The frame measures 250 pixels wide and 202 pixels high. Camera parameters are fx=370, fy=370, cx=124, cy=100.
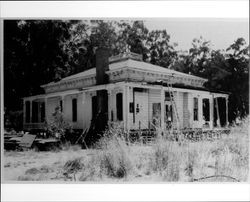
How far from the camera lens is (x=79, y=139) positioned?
6828 millimetres

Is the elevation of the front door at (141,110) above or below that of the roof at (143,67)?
below

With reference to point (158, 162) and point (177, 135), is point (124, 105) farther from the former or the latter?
point (158, 162)

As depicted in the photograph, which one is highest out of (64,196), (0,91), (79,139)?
(0,91)

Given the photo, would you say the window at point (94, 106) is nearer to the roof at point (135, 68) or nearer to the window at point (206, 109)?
the roof at point (135, 68)

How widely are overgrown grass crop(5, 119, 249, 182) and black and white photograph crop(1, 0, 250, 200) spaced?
0.02m

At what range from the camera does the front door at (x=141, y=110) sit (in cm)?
678

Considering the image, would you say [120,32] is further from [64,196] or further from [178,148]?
[64,196]

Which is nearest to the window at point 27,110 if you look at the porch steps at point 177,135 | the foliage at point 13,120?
the foliage at point 13,120

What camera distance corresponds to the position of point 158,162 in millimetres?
6484

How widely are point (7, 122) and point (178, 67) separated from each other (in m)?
3.33

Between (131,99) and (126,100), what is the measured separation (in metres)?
0.14

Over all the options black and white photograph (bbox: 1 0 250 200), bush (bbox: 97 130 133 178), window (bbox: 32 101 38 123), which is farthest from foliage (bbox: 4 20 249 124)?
bush (bbox: 97 130 133 178)

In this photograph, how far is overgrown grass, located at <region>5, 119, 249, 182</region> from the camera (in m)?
6.40

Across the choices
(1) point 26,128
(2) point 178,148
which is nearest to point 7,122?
(1) point 26,128
